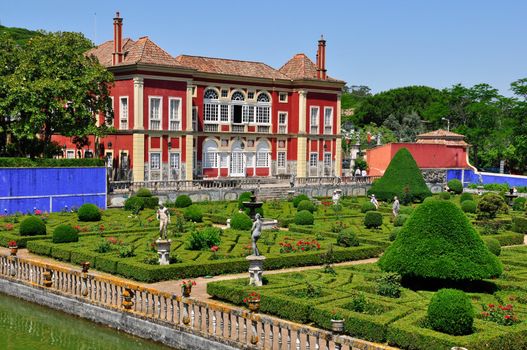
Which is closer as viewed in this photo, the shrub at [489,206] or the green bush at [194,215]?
the green bush at [194,215]

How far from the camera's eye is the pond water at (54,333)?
55.0ft

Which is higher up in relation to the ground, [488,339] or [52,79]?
[52,79]

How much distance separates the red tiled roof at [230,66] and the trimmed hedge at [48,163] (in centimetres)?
1182

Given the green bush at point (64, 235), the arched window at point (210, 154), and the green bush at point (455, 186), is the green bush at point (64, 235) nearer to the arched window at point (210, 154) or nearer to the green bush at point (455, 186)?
the arched window at point (210, 154)

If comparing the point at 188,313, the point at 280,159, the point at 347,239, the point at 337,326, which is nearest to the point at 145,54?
the point at 280,159

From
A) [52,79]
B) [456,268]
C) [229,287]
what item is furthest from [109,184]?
[456,268]

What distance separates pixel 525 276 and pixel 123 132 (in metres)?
29.8

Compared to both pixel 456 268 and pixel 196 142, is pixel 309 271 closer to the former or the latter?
pixel 456 268

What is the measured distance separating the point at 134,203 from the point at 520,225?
61.3 ft

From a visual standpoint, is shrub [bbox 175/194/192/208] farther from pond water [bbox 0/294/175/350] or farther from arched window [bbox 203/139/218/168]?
pond water [bbox 0/294/175/350]

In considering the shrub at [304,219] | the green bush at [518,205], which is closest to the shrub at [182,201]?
the shrub at [304,219]

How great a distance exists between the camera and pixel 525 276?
2109 centimetres

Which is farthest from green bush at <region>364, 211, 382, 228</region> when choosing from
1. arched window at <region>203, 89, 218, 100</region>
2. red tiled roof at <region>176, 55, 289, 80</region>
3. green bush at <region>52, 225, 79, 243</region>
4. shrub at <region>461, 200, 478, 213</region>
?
arched window at <region>203, 89, 218, 100</region>

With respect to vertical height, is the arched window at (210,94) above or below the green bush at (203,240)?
above
